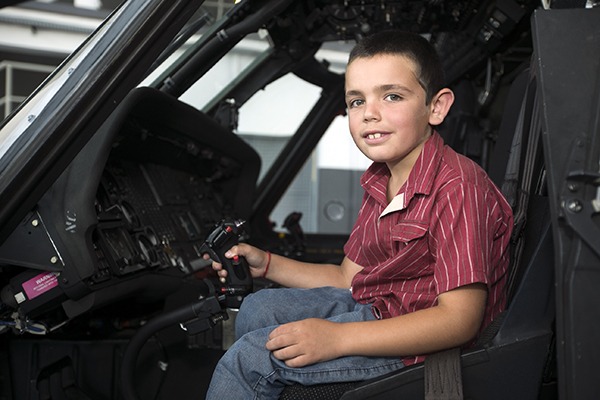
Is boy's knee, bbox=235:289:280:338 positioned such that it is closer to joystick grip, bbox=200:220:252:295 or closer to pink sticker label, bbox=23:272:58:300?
joystick grip, bbox=200:220:252:295

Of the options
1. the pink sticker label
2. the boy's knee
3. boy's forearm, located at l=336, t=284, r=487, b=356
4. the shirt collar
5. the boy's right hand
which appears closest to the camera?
boy's forearm, located at l=336, t=284, r=487, b=356

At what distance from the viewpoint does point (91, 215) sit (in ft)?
4.90

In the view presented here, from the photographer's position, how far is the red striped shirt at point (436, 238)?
106cm

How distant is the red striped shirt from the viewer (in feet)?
3.48

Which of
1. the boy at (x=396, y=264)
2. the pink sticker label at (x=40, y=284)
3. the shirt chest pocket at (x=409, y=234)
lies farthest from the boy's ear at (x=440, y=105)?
the pink sticker label at (x=40, y=284)

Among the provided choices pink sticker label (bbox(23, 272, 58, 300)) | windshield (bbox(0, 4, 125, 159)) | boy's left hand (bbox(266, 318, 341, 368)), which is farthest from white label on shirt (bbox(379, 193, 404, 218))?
pink sticker label (bbox(23, 272, 58, 300))

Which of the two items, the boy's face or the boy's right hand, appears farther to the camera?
the boy's right hand

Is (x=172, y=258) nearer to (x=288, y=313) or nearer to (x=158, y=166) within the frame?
(x=158, y=166)

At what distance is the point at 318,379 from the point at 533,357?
1.25ft

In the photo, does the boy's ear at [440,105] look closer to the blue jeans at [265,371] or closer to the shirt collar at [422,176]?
the shirt collar at [422,176]

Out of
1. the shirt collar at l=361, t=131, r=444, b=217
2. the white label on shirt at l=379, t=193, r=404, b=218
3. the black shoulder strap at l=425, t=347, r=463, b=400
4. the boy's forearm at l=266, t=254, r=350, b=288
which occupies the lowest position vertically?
the black shoulder strap at l=425, t=347, r=463, b=400

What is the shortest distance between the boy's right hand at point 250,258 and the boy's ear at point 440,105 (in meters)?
0.52

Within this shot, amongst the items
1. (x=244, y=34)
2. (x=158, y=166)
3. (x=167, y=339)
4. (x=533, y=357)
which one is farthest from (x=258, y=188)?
(x=533, y=357)

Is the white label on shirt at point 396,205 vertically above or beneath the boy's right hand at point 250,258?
above
